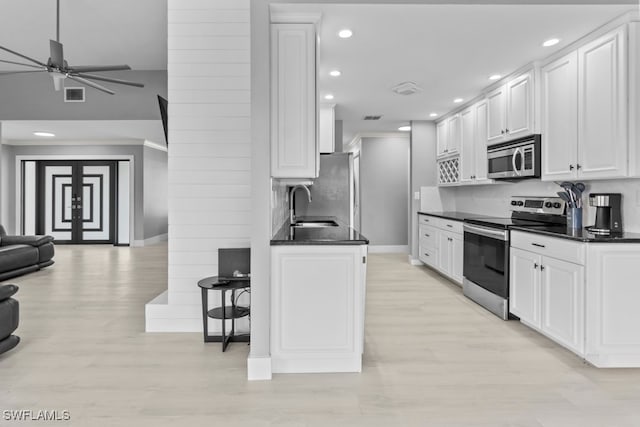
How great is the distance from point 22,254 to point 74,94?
102 inches

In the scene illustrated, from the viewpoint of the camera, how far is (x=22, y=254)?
19.3ft

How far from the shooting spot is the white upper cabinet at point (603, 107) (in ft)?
9.43

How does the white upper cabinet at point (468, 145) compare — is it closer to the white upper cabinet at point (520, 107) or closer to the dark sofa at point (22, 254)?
the white upper cabinet at point (520, 107)

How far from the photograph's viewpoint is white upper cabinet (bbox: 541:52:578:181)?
335 cm

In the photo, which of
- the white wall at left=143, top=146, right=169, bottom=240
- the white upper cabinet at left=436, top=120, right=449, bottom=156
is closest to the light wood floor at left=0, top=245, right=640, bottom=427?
the white upper cabinet at left=436, top=120, right=449, bottom=156

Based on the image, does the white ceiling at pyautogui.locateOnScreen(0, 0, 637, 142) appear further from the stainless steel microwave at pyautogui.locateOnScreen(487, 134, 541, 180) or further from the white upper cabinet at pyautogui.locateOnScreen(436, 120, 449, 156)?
the stainless steel microwave at pyautogui.locateOnScreen(487, 134, 541, 180)

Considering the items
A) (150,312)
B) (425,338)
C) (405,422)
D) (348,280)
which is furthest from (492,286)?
(150,312)

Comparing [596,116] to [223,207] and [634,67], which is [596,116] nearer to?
[634,67]

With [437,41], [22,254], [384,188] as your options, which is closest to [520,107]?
[437,41]

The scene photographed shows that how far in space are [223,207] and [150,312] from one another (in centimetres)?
111

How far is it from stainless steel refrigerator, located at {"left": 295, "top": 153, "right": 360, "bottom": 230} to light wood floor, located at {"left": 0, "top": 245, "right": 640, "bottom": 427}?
2.03 meters

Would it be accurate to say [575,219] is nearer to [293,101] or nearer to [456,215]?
[456,215]

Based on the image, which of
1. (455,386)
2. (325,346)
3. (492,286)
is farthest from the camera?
(492,286)

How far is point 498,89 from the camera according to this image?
4.52m
